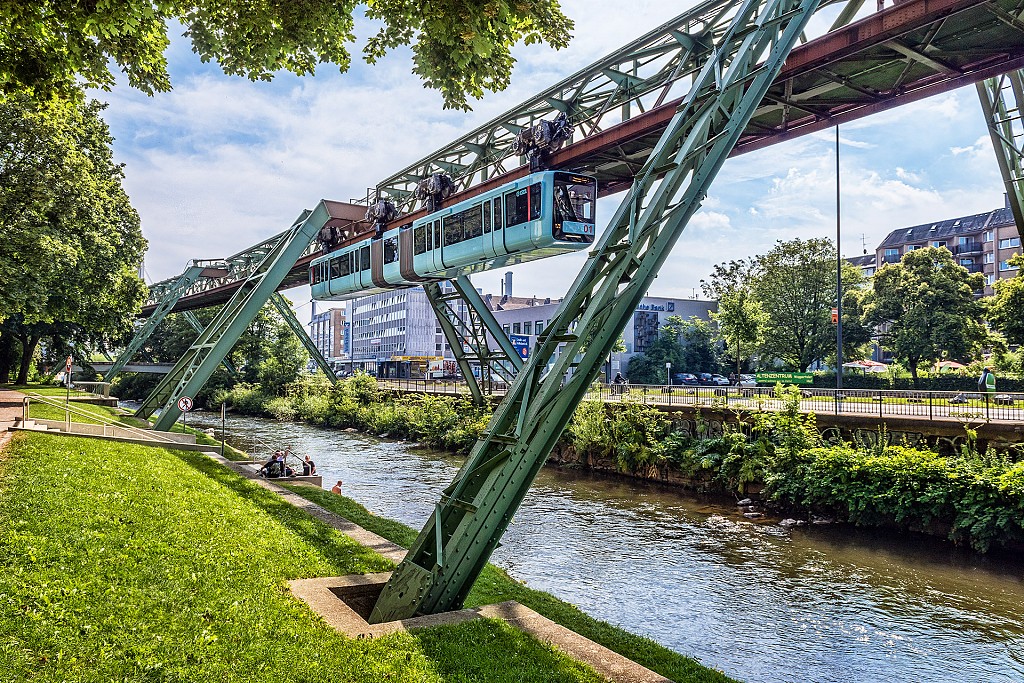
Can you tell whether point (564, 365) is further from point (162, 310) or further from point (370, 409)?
point (162, 310)

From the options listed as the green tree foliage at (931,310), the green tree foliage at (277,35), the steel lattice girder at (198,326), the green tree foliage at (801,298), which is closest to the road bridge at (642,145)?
the green tree foliage at (277,35)

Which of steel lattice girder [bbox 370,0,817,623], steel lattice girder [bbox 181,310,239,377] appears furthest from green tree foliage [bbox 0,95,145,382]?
steel lattice girder [bbox 181,310,239,377]

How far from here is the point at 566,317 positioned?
352 inches

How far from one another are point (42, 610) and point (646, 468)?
2217cm

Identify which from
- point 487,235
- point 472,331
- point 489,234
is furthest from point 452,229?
point 472,331

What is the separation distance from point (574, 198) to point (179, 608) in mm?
16875

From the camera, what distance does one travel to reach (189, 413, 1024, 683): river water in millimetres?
10469

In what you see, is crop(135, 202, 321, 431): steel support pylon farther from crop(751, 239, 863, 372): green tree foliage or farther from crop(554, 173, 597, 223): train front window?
crop(751, 239, 863, 372): green tree foliage

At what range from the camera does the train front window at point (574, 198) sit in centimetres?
2127

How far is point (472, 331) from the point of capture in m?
35.8

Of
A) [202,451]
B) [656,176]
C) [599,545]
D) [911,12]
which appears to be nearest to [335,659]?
[656,176]

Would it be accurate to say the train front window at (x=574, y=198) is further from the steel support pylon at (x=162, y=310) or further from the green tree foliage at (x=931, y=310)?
the steel support pylon at (x=162, y=310)

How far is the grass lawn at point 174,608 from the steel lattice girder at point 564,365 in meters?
0.98

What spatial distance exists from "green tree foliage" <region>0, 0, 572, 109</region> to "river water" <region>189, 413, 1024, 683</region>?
8.46 m
